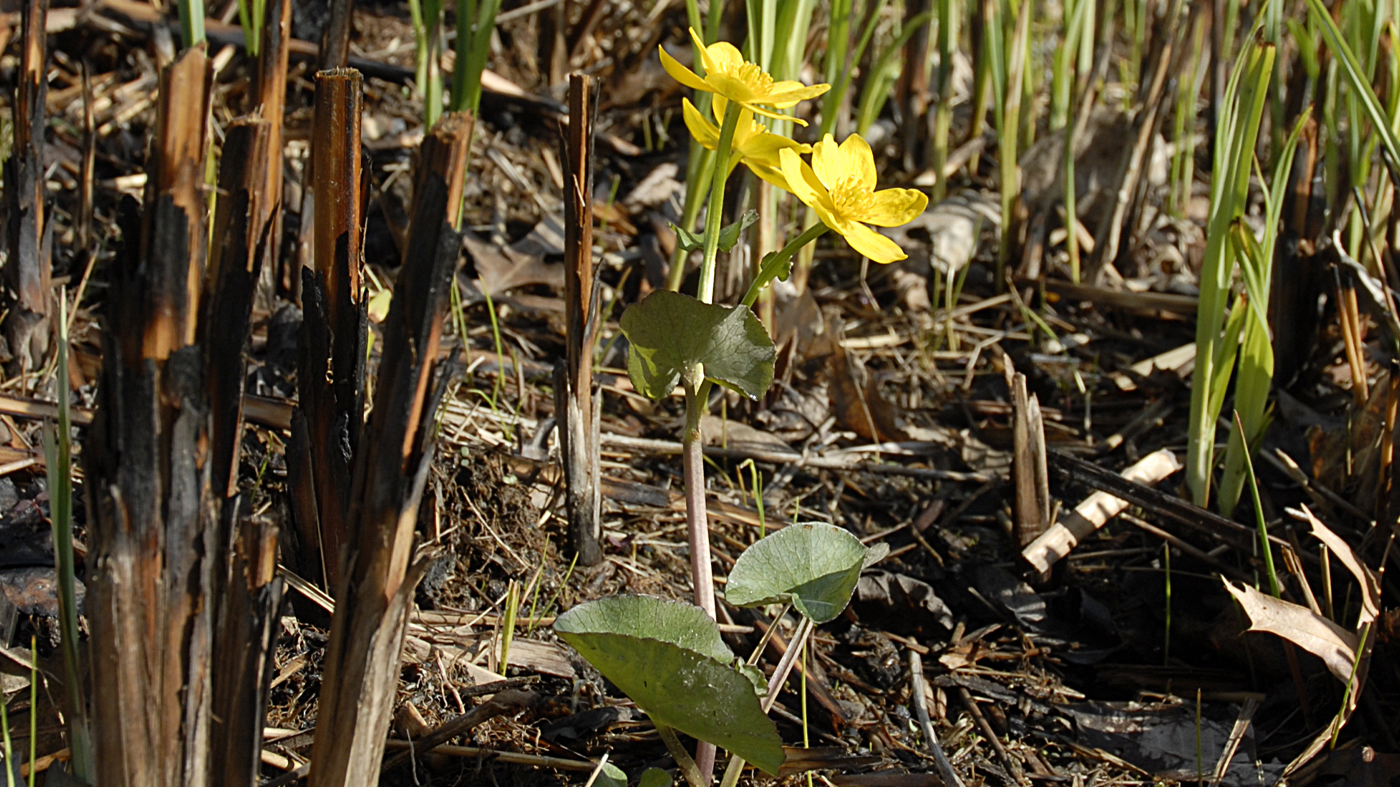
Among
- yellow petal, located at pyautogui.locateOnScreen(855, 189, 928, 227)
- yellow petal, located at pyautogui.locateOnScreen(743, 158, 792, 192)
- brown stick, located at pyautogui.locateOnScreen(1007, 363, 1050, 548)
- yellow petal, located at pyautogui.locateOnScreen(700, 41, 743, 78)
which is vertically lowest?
brown stick, located at pyautogui.locateOnScreen(1007, 363, 1050, 548)

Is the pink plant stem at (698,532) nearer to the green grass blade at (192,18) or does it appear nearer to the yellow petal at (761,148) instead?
the yellow petal at (761,148)

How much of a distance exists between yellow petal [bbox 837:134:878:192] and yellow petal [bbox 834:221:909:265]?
0.19ft

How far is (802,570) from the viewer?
106cm

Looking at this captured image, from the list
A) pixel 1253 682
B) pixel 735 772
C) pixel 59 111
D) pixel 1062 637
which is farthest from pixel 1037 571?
A: pixel 59 111

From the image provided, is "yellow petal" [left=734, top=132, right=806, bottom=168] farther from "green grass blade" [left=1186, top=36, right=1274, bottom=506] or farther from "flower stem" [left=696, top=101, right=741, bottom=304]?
"green grass blade" [left=1186, top=36, right=1274, bottom=506]

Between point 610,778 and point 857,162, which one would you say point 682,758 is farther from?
point 857,162

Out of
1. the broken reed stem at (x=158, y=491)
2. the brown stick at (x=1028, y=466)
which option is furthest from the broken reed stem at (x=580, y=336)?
the brown stick at (x=1028, y=466)

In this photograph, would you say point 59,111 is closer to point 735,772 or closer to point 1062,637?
point 735,772

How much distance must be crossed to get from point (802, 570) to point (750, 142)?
1.49 feet

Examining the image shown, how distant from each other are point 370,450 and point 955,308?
1799mm

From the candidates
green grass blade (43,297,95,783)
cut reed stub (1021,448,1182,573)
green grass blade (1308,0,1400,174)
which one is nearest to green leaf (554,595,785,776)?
green grass blade (43,297,95,783)

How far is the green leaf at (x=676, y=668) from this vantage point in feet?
2.96

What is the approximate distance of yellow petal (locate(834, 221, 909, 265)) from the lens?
0.94 meters

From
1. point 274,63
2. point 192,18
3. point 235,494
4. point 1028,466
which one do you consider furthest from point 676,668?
point 192,18
